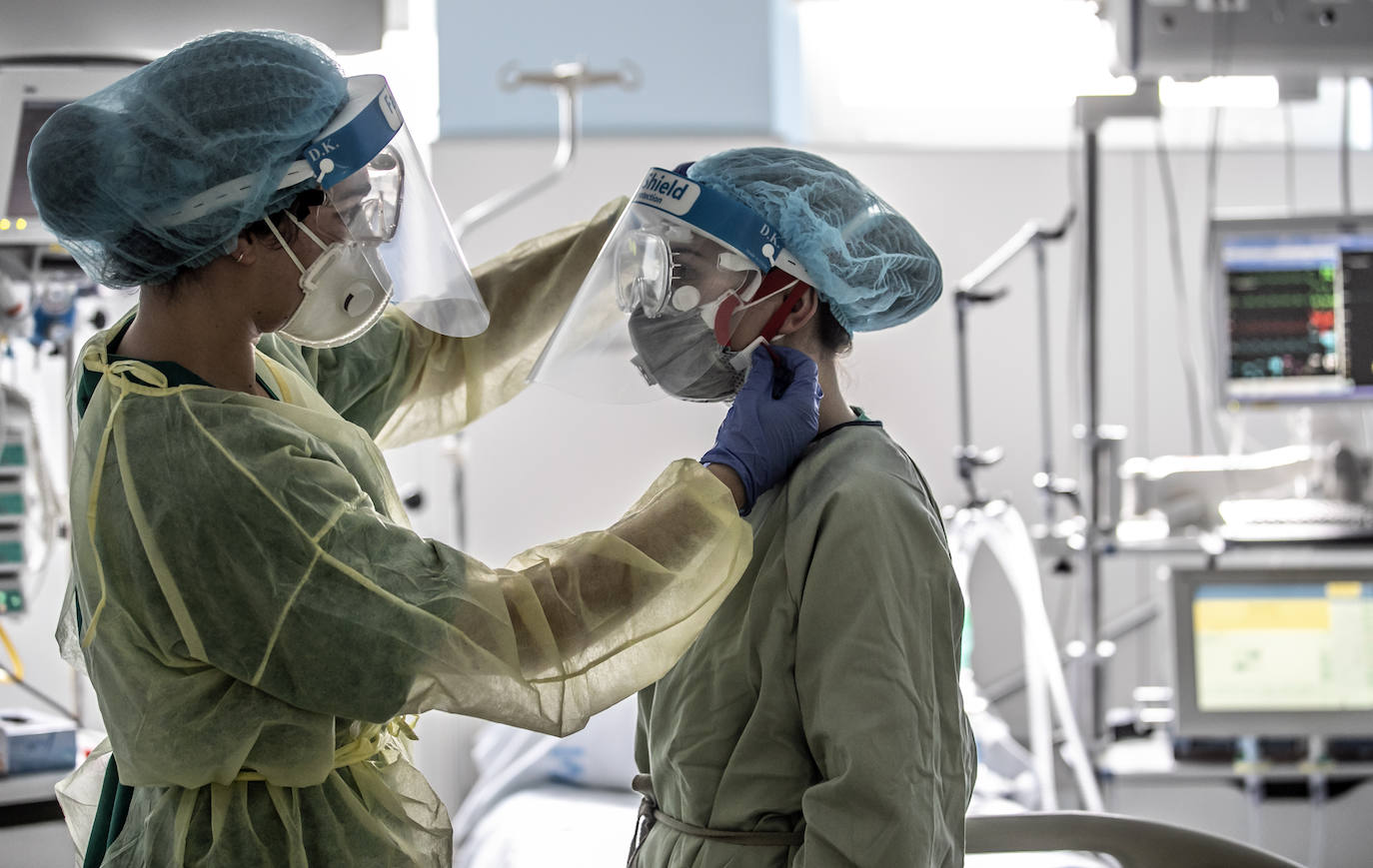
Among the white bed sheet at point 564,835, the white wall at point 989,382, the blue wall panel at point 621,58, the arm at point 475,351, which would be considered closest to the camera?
the arm at point 475,351

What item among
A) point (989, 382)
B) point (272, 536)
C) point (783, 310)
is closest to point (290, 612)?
point (272, 536)

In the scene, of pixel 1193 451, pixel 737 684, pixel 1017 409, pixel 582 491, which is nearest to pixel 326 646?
pixel 737 684

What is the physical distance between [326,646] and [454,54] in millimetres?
2987

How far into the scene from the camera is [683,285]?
1263 mm

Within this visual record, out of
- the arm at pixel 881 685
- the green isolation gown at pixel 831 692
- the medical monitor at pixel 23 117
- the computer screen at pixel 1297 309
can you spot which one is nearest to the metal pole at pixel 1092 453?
the computer screen at pixel 1297 309

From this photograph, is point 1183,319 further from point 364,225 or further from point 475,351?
point 364,225

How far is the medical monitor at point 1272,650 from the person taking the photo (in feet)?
9.02

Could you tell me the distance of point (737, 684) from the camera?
1178mm

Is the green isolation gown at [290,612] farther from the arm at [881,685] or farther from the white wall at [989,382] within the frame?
the white wall at [989,382]

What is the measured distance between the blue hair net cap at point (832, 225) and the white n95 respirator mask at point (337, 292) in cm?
34

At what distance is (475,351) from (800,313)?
519 mm

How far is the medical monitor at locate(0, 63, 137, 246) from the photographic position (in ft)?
6.66

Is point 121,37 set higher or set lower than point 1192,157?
higher

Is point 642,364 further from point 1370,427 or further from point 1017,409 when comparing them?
point 1370,427
